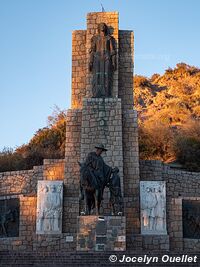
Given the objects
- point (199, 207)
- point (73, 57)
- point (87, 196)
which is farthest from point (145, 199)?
point (73, 57)

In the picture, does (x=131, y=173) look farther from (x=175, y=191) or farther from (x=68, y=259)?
(x=68, y=259)

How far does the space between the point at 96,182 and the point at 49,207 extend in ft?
10.1

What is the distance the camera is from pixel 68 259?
1191 centimetres

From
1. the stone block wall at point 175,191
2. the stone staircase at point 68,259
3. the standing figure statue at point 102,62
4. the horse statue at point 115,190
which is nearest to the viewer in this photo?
the stone staircase at point 68,259

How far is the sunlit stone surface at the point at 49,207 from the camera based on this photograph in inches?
662

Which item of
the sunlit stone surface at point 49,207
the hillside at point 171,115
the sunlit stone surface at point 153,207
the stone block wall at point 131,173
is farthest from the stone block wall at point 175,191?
the hillside at point 171,115

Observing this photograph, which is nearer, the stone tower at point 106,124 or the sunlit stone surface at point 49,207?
the sunlit stone surface at point 49,207

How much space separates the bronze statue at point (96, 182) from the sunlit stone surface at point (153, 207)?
6.46 feet

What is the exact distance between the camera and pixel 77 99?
754 inches

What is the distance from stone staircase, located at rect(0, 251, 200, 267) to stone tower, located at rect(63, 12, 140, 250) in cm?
451

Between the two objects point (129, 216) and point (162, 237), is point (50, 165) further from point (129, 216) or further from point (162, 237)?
point (162, 237)

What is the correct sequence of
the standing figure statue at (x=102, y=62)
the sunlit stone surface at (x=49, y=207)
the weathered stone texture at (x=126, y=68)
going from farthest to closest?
the weathered stone texture at (x=126, y=68), the standing figure statue at (x=102, y=62), the sunlit stone surface at (x=49, y=207)

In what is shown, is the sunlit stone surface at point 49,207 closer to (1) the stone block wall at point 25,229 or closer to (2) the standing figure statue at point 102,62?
(1) the stone block wall at point 25,229

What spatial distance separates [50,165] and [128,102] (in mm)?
3555
